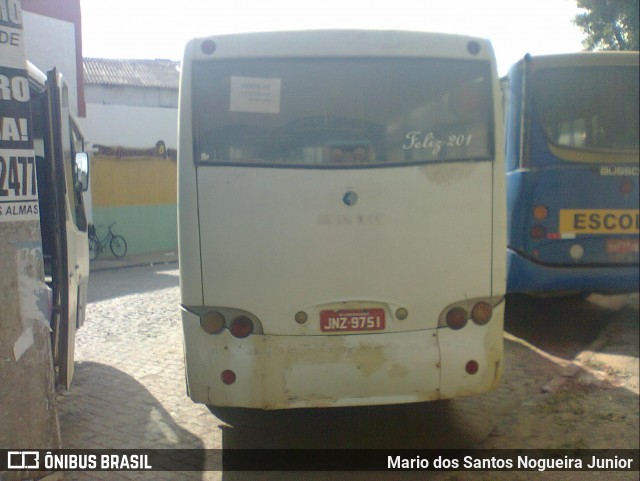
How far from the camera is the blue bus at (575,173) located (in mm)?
8164

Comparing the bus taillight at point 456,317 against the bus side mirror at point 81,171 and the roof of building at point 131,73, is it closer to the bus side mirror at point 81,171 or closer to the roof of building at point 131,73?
the bus side mirror at point 81,171

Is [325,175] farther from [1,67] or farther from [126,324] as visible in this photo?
[126,324]

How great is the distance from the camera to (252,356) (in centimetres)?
477

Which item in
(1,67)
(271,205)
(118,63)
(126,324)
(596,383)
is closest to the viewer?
(1,67)

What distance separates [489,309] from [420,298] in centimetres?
50

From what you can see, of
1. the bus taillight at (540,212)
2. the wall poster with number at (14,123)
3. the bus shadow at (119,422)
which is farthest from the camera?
the bus taillight at (540,212)

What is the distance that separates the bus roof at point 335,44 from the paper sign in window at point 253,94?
0.17 m

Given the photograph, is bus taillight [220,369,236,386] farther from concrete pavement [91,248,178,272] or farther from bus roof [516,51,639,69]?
concrete pavement [91,248,178,272]

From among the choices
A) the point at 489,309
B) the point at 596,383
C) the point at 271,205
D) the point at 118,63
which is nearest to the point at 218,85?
the point at 271,205

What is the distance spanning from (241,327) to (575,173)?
4967 millimetres

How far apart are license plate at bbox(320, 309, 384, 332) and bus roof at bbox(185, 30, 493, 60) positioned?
1.71 metres

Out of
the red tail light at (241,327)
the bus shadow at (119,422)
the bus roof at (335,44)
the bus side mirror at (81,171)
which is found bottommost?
the bus shadow at (119,422)

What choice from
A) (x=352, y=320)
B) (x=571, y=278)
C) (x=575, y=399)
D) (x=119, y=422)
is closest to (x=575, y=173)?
(x=571, y=278)

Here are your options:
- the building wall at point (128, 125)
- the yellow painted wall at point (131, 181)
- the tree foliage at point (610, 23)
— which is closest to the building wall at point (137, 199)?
the yellow painted wall at point (131, 181)
